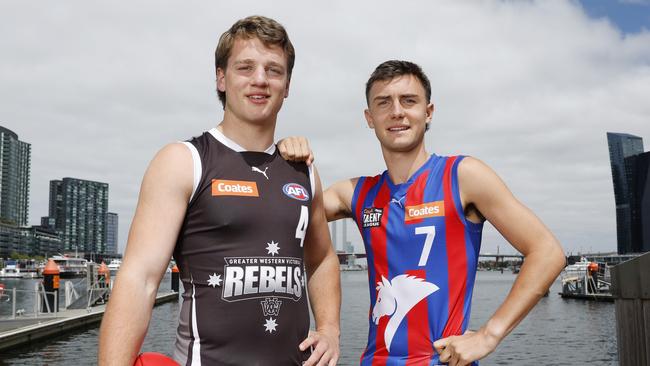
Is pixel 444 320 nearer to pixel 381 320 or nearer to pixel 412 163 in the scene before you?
pixel 381 320

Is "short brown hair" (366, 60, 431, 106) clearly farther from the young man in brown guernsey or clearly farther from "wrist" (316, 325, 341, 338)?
"wrist" (316, 325, 341, 338)

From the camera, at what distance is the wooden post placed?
15.3 feet

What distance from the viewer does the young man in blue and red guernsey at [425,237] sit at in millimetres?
2984

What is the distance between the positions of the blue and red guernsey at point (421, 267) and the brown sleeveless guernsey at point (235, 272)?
0.79 m

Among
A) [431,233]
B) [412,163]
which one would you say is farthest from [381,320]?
A: [412,163]

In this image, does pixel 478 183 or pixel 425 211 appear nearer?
pixel 478 183

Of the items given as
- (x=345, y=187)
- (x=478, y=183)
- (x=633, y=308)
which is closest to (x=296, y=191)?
(x=478, y=183)

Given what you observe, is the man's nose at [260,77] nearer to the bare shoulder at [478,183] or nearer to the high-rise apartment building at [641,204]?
the bare shoulder at [478,183]

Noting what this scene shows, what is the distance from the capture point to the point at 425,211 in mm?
3434

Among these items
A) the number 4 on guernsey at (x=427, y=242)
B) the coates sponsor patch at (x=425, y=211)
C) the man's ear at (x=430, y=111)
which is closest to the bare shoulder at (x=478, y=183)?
the coates sponsor patch at (x=425, y=211)

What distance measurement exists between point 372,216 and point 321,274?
1.98 ft

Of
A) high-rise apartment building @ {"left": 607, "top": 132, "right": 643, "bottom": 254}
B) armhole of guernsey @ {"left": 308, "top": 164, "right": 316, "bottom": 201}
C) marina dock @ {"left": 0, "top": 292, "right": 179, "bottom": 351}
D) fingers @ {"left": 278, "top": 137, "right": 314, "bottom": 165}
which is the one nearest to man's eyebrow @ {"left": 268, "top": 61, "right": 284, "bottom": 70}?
fingers @ {"left": 278, "top": 137, "right": 314, "bottom": 165}

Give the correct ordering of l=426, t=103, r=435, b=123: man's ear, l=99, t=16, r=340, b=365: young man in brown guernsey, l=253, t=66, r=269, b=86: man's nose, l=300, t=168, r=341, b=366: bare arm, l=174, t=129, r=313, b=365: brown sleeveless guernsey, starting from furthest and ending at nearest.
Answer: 1. l=426, t=103, r=435, b=123: man's ear
2. l=300, t=168, r=341, b=366: bare arm
3. l=253, t=66, r=269, b=86: man's nose
4. l=174, t=129, r=313, b=365: brown sleeveless guernsey
5. l=99, t=16, r=340, b=365: young man in brown guernsey

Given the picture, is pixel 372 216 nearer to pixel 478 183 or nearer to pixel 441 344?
pixel 478 183
